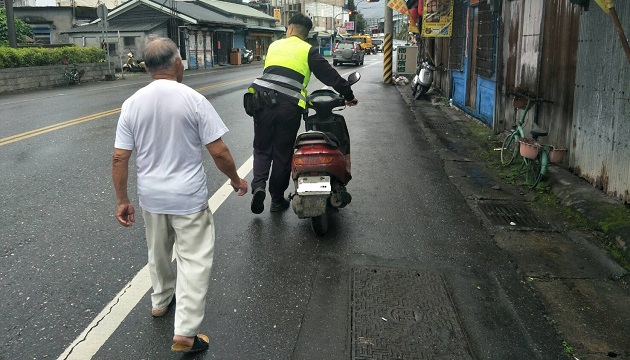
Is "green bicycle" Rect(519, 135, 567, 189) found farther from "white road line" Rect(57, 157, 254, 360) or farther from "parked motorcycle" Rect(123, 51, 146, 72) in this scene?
"parked motorcycle" Rect(123, 51, 146, 72)

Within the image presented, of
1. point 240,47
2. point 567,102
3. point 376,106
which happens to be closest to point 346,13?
point 240,47

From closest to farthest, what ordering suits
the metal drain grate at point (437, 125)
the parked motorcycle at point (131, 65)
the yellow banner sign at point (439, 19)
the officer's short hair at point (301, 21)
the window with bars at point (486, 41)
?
the officer's short hair at point (301, 21) < the window with bars at point (486, 41) < the metal drain grate at point (437, 125) < the yellow banner sign at point (439, 19) < the parked motorcycle at point (131, 65)

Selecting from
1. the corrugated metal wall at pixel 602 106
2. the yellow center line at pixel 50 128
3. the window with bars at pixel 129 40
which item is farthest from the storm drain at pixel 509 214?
the window with bars at pixel 129 40

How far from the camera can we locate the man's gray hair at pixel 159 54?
334 centimetres

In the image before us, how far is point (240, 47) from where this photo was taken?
51250 millimetres

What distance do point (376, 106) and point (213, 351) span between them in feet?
46.3

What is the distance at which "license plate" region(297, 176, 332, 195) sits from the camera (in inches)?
206

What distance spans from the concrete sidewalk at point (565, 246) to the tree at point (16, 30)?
84.6ft

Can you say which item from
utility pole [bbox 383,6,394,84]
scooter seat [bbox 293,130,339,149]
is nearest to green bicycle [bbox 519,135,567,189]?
scooter seat [bbox 293,130,339,149]

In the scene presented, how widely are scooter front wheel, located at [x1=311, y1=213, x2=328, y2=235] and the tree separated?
26.0 metres

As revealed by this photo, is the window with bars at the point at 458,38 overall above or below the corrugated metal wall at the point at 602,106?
above

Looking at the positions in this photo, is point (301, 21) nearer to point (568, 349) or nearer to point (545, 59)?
point (568, 349)

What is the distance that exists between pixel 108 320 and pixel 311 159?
2276 mm

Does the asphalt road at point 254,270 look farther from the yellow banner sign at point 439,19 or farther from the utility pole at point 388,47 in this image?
the utility pole at point 388,47
